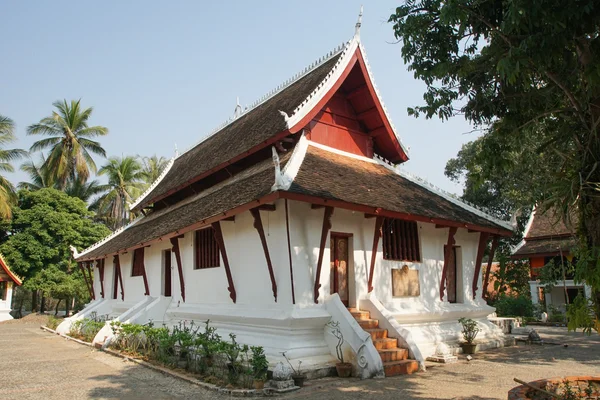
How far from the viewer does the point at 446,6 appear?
503cm

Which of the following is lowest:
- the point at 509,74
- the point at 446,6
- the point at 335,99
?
the point at 509,74

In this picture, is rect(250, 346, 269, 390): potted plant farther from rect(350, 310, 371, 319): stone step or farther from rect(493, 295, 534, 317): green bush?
rect(493, 295, 534, 317): green bush

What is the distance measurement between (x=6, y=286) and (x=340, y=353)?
24.6 m

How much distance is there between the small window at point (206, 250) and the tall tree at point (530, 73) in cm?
613

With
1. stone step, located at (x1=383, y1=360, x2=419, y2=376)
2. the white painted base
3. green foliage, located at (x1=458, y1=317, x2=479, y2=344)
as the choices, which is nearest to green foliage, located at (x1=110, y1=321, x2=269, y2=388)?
stone step, located at (x1=383, y1=360, x2=419, y2=376)

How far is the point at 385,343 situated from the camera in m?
8.75

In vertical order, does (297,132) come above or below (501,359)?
above

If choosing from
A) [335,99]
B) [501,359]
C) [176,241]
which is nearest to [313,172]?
[335,99]

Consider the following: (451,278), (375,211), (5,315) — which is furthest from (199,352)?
(5,315)

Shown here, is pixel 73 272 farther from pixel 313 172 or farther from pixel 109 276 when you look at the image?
pixel 313 172

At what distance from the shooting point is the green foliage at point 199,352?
7517 mm

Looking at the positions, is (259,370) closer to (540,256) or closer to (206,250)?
(206,250)

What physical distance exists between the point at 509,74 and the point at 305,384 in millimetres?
5434

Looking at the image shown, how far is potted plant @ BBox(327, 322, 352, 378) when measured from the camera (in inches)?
318
